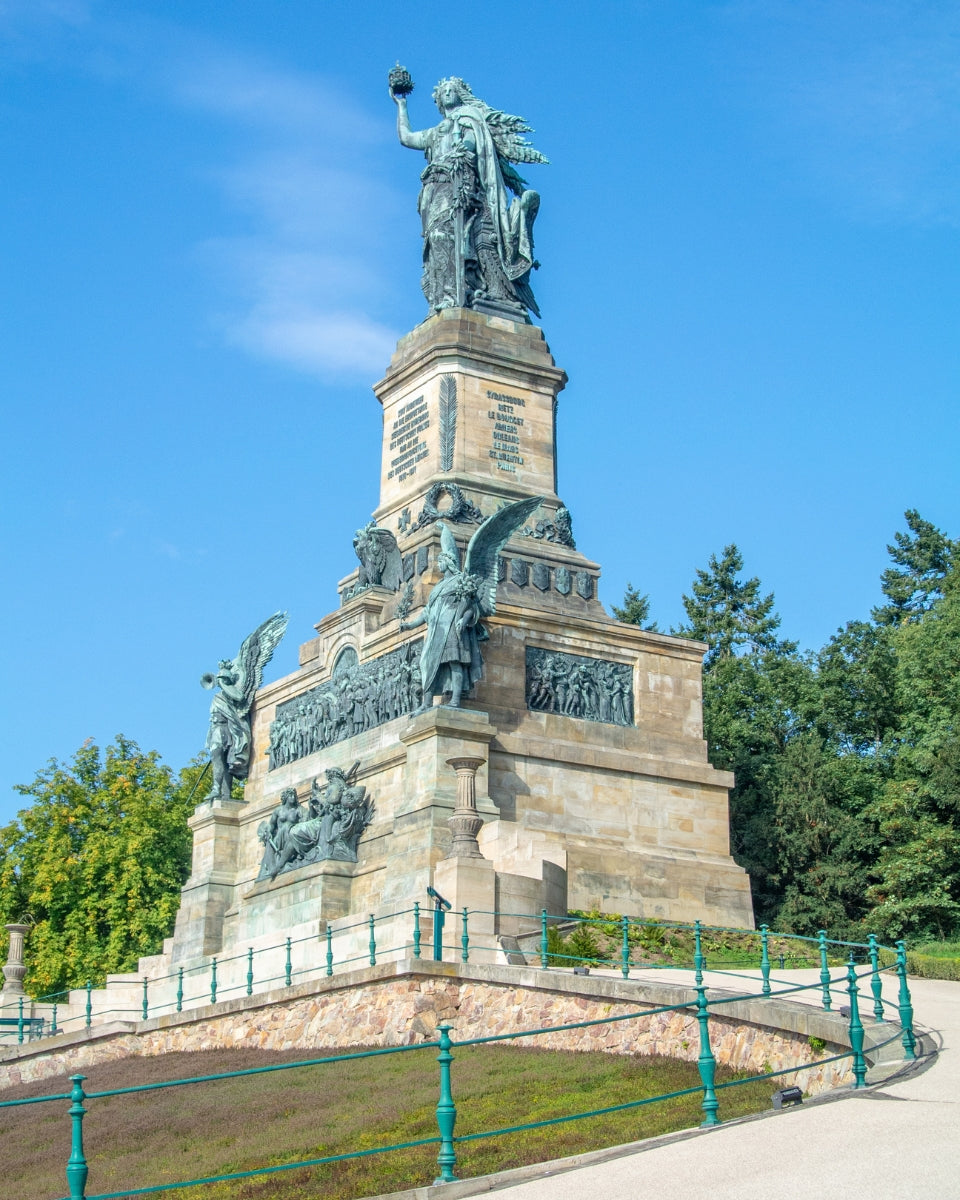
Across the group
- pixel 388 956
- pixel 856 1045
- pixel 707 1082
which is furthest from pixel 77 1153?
pixel 388 956

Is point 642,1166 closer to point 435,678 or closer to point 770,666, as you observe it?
point 435,678

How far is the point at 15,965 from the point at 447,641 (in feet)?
56.4

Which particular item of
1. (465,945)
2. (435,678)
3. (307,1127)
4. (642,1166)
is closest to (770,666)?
(435,678)

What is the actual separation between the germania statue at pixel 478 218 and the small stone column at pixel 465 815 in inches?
485

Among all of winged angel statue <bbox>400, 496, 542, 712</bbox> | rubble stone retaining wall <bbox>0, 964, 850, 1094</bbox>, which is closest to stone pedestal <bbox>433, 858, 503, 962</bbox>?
rubble stone retaining wall <bbox>0, 964, 850, 1094</bbox>

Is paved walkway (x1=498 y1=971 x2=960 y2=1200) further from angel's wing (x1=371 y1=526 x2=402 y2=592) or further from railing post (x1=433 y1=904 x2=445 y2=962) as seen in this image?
angel's wing (x1=371 y1=526 x2=402 y2=592)

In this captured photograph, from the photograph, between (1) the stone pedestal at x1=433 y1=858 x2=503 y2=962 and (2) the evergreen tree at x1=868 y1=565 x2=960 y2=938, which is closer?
(1) the stone pedestal at x1=433 y1=858 x2=503 y2=962

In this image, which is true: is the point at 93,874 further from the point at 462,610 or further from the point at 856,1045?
the point at 856,1045

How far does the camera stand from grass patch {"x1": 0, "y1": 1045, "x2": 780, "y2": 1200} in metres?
15.1

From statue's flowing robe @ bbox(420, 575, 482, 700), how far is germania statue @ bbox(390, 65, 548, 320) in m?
8.71

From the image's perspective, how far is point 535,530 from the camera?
35188 mm

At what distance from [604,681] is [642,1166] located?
20813 mm

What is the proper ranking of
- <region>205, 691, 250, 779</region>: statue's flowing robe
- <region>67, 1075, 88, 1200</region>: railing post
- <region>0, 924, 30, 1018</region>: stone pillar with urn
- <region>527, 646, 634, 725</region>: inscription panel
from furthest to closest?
<region>0, 924, 30, 1018</region>: stone pillar with urn, <region>205, 691, 250, 779</region>: statue's flowing robe, <region>527, 646, 634, 725</region>: inscription panel, <region>67, 1075, 88, 1200</region>: railing post

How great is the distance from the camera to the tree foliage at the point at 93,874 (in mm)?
45562
